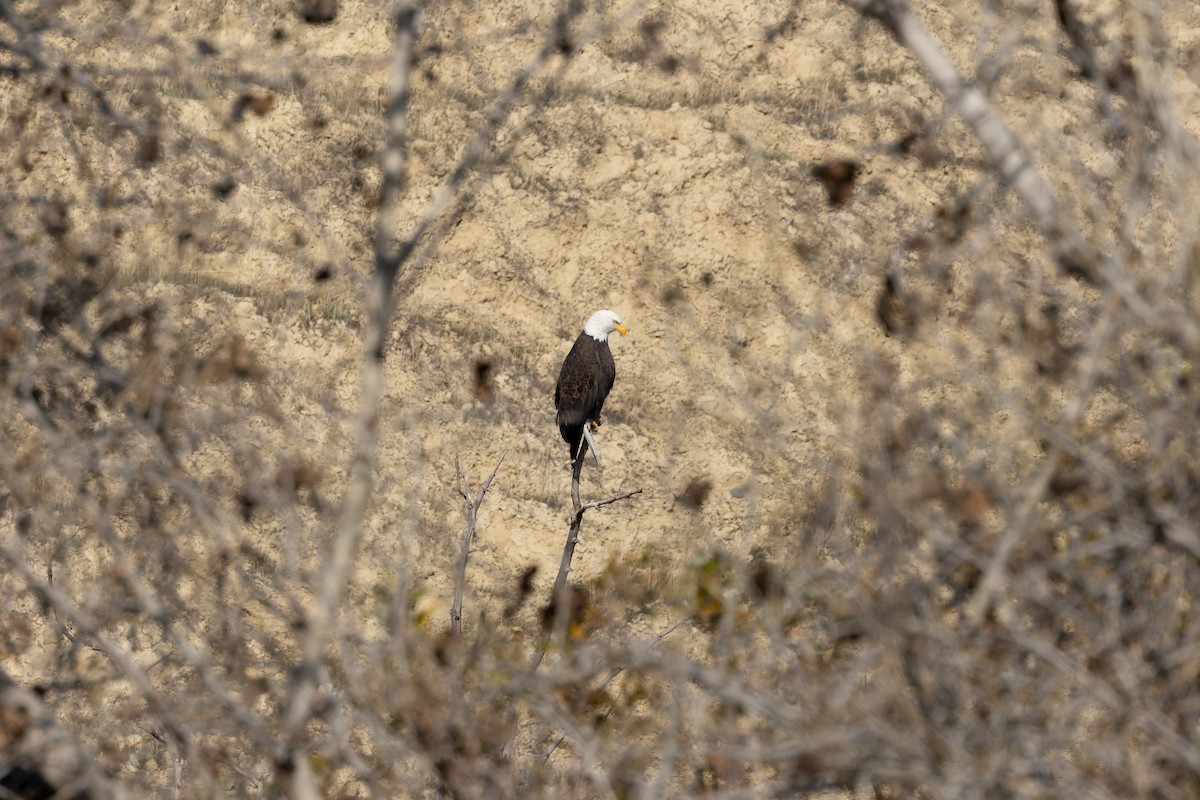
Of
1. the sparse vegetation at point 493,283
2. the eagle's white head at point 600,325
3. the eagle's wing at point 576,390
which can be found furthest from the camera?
the sparse vegetation at point 493,283

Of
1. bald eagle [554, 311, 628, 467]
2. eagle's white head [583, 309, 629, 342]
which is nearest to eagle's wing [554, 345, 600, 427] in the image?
bald eagle [554, 311, 628, 467]

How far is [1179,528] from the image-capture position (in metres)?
3.91

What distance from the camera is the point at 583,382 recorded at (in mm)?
7258

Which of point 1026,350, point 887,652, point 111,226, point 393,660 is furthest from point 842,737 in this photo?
point 111,226

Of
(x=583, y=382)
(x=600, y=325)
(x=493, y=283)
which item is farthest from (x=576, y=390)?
(x=493, y=283)

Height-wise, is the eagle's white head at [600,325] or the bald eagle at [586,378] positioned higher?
the eagle's white head at [600,325]

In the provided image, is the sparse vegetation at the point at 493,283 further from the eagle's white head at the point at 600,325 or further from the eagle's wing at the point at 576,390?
the eagle's wing at the point at 576,390

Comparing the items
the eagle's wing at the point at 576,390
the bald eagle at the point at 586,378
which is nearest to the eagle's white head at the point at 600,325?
the bald eagle at the point at 586,378

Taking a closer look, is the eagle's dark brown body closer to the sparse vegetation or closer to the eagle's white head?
the eagle's white head

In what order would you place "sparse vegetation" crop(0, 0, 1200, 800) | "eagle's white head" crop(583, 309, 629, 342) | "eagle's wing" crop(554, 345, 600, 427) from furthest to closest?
1. "sparse vegetation" crop(0, 0, 1200, 800)
2. "eagle's white head" crop(583, 309, 629, 342)
3. "eagle's wing" crop(554, 345, 600, 427)

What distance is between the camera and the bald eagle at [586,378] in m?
7.26

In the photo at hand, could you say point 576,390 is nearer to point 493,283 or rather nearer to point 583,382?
point 583,382

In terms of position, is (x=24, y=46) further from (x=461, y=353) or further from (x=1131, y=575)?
(x=1131, y=575)

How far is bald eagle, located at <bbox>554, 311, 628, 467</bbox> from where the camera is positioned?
7.26m
